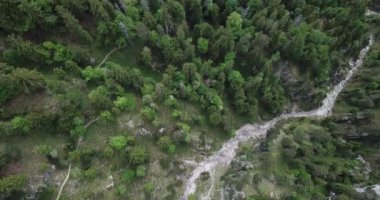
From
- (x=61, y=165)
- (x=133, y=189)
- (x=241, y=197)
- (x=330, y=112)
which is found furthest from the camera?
(x=330, y=112)

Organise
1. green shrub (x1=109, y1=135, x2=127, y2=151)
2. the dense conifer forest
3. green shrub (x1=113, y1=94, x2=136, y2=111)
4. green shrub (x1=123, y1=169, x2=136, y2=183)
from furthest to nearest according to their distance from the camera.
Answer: green shrub (x1=113, y1=94, x2=136, y2=111)
green shrub (x1=109, y1=135, x2=127, y2=151)
green shrub (x1=123, y1=169, x2=136, y2=183)
the dense conifer forest

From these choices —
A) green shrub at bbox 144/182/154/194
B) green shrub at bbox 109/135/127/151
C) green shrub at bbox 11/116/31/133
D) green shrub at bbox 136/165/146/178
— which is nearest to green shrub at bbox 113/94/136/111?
green shrub at bbox 109/135/127/151

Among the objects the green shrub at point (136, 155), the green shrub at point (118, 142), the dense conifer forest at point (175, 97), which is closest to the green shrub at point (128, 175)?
the dense conifer forest at point (175, 97)

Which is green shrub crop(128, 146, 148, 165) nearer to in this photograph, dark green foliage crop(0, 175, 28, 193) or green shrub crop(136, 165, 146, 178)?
green shrub crop(136, 165, 146, 178)

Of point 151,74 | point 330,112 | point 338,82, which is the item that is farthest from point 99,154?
point 338,82

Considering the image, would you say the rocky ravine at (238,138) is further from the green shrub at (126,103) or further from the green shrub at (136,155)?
the green shrub at (126,103)

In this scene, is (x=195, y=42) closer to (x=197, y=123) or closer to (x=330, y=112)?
(x=197, y=123)

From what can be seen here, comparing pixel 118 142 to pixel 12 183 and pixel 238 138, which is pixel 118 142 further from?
pixel 238 138

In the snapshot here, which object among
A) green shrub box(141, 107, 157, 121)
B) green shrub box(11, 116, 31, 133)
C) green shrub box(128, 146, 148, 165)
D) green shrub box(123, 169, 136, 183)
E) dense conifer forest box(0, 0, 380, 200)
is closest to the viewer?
green shrub box(11, 116, 31, 133)
